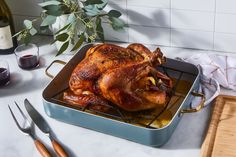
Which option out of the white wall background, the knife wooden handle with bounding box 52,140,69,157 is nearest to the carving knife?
the knife wooden handle with bounding box 52,140,69,157

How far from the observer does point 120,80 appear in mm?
1017

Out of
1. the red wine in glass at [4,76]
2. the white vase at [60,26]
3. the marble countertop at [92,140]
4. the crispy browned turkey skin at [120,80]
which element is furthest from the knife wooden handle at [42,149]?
the white vase at [60,26]

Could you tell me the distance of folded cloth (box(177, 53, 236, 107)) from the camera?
1150 millimetres

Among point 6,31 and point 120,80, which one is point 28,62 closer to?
point 6,31

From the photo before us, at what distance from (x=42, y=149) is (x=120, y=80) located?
0.23m

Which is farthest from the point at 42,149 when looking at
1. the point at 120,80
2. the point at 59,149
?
the point at 120,80

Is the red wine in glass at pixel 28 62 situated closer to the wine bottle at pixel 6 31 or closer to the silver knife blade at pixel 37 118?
the wine bottle at pixel 6 31

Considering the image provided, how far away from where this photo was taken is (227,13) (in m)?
1.24

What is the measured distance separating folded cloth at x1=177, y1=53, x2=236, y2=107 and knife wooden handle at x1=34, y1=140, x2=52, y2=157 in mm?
367

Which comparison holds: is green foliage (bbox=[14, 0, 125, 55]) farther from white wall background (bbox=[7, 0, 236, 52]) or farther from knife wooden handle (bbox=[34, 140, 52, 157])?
knife wooden handle (bbox=[34, 140, 52, 157])

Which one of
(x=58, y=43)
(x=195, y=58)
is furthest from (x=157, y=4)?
(x=58, y=43)

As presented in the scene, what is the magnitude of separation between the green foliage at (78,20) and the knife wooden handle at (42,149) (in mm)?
A: 339

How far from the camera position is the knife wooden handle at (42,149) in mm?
979

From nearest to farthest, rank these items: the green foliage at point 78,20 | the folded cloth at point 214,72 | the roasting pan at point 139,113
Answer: the roasting pan at point 139,113
the folded cloth at point 214,72
the green foliage at point 78,20
